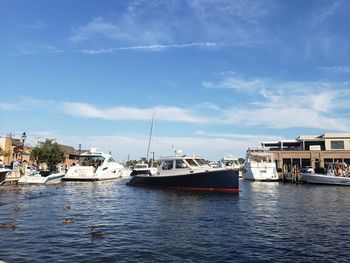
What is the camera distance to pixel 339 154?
89.4 m

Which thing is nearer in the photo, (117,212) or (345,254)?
(345,254)

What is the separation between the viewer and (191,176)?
38.1 metres

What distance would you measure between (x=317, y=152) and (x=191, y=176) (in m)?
63.9

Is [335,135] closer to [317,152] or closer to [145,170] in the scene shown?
[317,152]

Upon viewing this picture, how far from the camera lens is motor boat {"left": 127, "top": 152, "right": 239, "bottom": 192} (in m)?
36.4

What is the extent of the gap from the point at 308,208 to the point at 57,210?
18.6 meters

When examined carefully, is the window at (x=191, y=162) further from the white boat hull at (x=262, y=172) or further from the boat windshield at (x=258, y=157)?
the boat windshield at (x=258, y=157)

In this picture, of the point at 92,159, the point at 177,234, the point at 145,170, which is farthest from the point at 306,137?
the point at 177,234

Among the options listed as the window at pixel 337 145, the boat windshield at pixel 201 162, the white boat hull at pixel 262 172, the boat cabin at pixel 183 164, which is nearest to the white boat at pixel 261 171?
the white boat hull at pixel 262 172

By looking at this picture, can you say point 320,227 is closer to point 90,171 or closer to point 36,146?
point 90,171

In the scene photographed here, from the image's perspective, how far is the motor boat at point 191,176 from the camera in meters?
36.4

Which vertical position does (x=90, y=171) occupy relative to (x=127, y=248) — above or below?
above

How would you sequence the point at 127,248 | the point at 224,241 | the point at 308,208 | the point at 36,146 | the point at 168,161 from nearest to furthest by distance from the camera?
the point at 127,248 → the point at 224,241 → the point at 308,208 → the point at 168,161 → the point at 36,146

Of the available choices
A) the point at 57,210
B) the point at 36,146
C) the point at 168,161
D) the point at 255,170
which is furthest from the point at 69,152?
the point at 57,210
